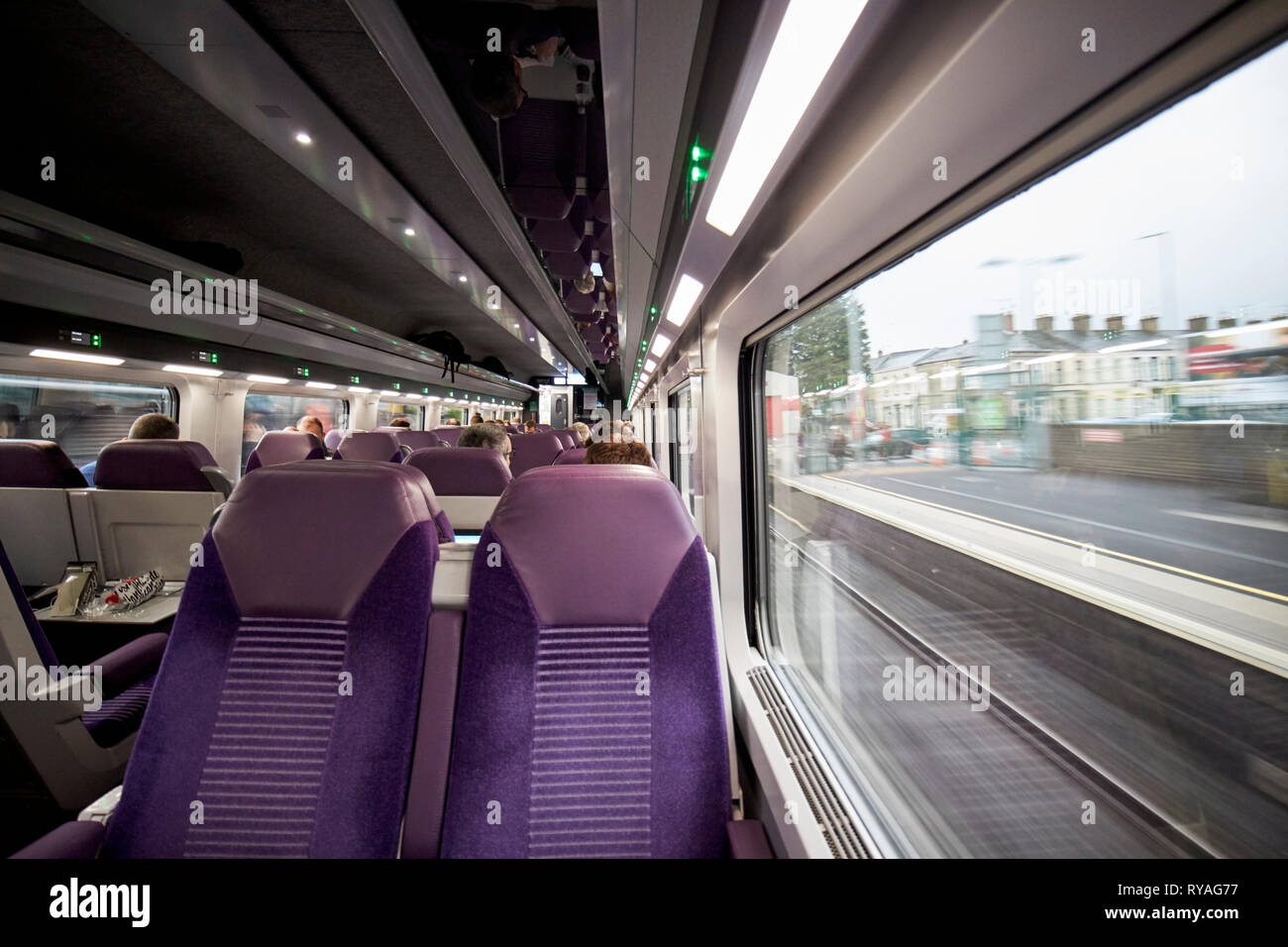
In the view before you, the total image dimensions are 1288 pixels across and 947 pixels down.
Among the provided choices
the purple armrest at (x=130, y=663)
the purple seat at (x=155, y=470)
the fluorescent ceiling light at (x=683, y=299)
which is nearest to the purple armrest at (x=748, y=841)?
the purple armrest at (x=130, y=663)

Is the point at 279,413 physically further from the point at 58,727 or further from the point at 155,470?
the point at 58,727

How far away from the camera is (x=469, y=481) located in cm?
366

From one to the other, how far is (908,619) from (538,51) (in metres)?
4.23

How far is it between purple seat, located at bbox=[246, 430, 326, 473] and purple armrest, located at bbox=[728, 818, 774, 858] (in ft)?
20.4

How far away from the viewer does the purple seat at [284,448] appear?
5.86 metres

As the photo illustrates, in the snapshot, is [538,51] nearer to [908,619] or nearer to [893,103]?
[893,103]

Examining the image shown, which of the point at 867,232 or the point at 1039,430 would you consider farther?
the point at 1039,430

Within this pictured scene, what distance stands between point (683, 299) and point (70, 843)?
3249mm

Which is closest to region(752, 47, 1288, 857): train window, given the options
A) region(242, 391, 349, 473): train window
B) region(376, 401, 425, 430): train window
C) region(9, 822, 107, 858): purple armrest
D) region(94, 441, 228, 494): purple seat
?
region(9, 822, 107, 858): purple armrest

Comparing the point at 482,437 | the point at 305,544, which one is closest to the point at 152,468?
the point at 482,437

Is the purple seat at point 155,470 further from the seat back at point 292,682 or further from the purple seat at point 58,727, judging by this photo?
the seat back at point 292,682

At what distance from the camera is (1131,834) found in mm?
1863
